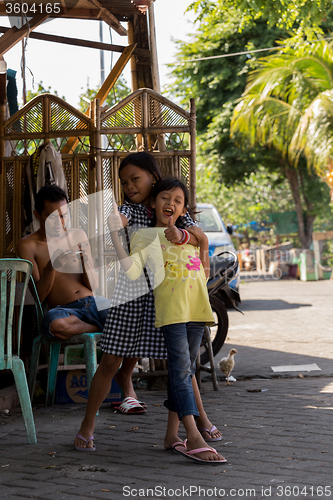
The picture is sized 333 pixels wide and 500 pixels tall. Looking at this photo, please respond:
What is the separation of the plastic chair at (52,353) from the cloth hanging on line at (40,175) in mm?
1069

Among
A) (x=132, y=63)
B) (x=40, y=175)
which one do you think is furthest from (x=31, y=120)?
(x=132, y=63)

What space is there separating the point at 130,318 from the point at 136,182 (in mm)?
830

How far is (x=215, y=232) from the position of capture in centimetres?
1240

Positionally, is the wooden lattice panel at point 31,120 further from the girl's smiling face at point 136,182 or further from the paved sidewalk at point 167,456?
the paved sidewalk at point 167,456

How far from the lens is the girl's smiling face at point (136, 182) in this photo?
3.36 metres

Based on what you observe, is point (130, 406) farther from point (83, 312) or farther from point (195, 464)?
point (195, 464)

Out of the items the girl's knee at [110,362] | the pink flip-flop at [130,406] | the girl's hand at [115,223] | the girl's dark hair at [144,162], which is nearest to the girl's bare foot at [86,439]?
the girl's knee at [110,362]

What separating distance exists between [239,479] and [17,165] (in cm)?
385

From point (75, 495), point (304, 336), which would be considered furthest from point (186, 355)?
point (304, 336)

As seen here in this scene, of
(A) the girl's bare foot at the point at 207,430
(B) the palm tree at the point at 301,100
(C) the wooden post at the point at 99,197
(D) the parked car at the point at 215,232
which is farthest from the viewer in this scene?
(B) the palm tree at the point at 301,100

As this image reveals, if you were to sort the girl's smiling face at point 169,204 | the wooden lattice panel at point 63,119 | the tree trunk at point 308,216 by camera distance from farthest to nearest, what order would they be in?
the tree trunk at point 308,216
the wooden lattice panel at point 63,119
the girl's smiling face at point 169,204

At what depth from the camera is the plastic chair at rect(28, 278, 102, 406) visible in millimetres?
4203

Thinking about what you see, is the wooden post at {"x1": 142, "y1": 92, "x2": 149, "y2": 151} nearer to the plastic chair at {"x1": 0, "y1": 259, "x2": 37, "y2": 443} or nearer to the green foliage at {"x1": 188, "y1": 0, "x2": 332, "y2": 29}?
the plastic chair at {"x1": 0, "y1": 259, "x2": 37, "y2": 443}

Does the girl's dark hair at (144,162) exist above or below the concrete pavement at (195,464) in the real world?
above
